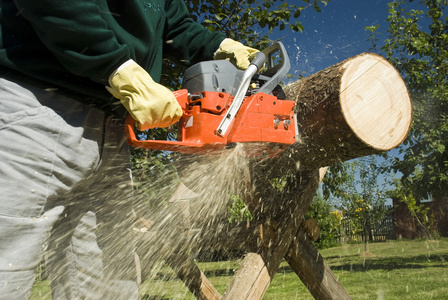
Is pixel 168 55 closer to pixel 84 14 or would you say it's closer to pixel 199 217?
pixel 84 14

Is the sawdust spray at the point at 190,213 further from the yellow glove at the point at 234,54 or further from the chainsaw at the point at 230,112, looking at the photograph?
the yellow glove at the point at 234,54

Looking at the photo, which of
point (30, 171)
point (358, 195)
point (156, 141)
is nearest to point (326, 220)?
point (358, 195)

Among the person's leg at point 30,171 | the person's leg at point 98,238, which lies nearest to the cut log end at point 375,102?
the person's leg at point 98,238

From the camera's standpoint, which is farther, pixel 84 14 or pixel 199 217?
pixel 199 217

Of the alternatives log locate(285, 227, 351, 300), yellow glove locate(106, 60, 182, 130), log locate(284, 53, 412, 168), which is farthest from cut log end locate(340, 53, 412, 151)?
yellow glove locate(106, 60, 182, 130)

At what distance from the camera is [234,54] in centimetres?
219

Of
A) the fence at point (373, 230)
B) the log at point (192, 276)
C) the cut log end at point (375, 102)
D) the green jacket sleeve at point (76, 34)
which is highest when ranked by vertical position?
the green jacket sleeve at point (76, 34)

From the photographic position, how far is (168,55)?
228cm

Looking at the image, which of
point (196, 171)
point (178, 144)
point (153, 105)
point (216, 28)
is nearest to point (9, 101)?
point (153, 105)

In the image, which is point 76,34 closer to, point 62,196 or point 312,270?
point 62,196

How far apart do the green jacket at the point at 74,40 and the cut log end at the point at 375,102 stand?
112 cm

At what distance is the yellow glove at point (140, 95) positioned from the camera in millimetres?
1489

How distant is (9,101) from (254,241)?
171cm

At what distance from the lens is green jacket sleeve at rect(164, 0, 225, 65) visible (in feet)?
7.04
